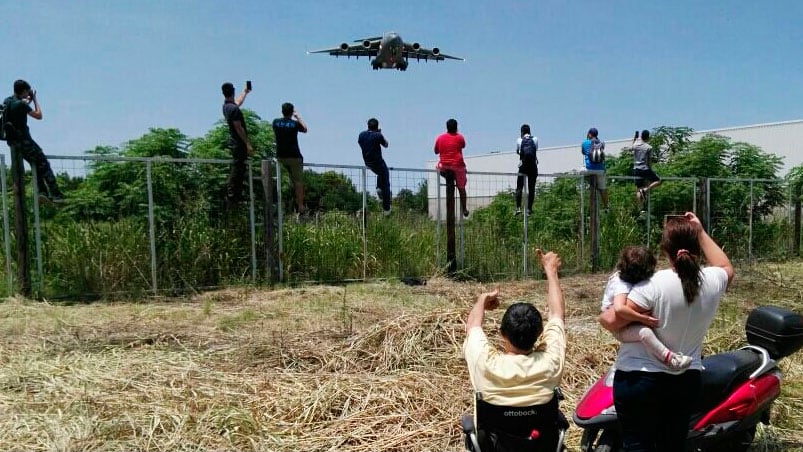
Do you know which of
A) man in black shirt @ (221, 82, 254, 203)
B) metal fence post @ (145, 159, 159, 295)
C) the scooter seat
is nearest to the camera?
the scooter seat

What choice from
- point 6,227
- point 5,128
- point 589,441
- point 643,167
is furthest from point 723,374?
point 643,167

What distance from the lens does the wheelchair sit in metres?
2.79

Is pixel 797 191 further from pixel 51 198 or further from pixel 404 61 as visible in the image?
pixel 51 198

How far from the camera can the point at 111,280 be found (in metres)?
8.82

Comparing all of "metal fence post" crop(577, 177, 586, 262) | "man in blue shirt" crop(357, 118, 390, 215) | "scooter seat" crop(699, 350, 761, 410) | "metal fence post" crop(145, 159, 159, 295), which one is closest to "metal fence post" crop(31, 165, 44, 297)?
"metal fence post" crop(145, 159, 159, 295)

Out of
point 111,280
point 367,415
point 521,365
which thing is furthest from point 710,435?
Result: point 111,280

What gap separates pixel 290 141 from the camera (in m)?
9.90

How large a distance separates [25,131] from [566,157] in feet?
120

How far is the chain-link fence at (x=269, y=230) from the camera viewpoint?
8.79 metres

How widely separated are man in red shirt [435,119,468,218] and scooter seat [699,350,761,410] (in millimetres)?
7478

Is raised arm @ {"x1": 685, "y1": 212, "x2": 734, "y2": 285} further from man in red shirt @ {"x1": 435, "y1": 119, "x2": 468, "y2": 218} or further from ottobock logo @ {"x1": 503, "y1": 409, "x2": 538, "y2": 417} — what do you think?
man in red shirt @ {"x1": 435, "y1": 119, "x2": 468, "y2": 218}

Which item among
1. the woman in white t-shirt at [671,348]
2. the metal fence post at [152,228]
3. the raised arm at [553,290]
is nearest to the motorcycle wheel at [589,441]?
the woman in white t-shirt at [671,348]

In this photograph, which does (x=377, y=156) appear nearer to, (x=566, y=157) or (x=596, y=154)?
(x=596, y=154)

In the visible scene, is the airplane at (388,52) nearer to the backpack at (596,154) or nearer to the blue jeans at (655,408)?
the backpack at (596,154)
